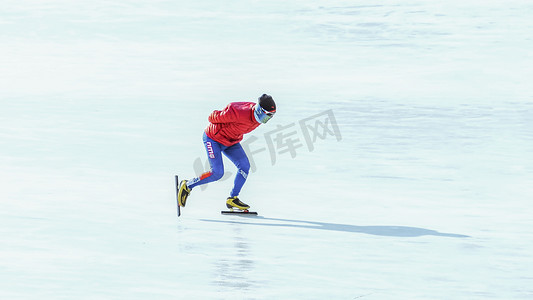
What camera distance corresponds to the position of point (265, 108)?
8.64 metres

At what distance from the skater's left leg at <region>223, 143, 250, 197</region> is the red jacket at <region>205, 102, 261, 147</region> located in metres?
0.09

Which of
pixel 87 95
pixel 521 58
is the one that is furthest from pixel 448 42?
pixel 87 95

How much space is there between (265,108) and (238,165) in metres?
0.91

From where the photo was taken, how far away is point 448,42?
1875 centimetres

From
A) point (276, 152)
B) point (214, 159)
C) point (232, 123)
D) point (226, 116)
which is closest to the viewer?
point (226, 116)

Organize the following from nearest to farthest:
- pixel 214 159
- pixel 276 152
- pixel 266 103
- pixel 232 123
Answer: pixel 266 103 < pixel 232 123 < pixel 214 159 < pixel 276 152

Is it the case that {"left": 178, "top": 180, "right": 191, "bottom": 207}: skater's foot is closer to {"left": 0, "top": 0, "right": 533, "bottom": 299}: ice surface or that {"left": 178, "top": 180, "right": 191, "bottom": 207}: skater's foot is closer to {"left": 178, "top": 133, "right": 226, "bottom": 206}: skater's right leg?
{"left": 178, "top": 133, "right": 226, "bottom": 206}: skater's right leg

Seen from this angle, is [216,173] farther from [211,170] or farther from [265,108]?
[265,108]

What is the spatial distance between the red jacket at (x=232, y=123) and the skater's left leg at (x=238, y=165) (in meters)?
0.09

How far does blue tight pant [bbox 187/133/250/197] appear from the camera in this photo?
9250 millimetres

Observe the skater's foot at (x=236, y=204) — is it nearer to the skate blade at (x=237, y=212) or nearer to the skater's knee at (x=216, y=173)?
the skate blade at (x=237, y=212)

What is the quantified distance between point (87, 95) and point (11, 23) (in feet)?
23.9

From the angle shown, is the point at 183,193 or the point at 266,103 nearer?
the point at 266,103

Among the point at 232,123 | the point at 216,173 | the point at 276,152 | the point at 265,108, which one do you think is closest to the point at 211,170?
the point at 216,173
